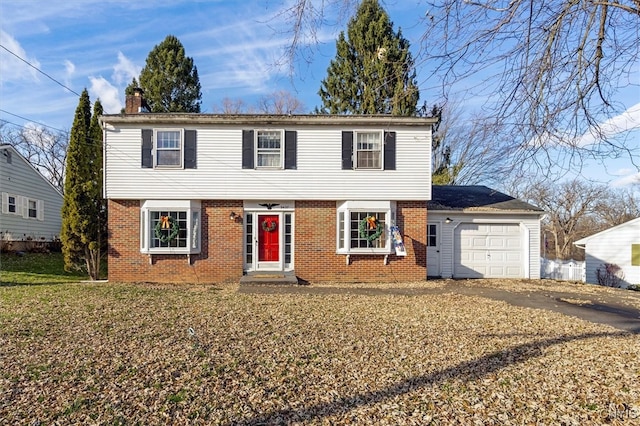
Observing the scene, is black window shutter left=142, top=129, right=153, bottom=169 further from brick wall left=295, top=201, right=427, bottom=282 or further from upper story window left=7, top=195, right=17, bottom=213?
upper story window left=7, top=195, right=17, bottom=213

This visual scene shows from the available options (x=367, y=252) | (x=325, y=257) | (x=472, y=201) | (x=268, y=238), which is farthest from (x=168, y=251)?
(x=472, y=201)

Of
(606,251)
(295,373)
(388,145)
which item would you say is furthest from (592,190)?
(295,373)

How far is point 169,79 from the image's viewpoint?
25859 mm

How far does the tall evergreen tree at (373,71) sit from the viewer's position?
4.28m

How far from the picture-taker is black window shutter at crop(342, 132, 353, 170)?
11930 mm

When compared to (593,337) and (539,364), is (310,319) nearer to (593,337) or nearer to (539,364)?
(539,364)

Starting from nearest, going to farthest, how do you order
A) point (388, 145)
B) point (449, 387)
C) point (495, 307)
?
1. point (449, 387)
2. point (495, 307)
3. point (388, 145)

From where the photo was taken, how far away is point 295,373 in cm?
423

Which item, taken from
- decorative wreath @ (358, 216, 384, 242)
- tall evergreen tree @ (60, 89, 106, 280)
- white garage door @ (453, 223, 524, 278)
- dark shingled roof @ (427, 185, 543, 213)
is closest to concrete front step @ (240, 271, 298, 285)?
decorative wreath @ (358, 216, 384, 242)

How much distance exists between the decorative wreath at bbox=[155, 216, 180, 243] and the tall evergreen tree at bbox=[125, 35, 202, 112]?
1673 cm

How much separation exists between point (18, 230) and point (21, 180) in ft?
8.66

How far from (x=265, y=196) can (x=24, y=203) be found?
48.6 ft

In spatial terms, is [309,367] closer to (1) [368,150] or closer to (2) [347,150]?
(2) [347,150]

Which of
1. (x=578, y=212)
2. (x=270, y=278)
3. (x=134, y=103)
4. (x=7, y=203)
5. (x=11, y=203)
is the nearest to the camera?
(x=270, y=278)
